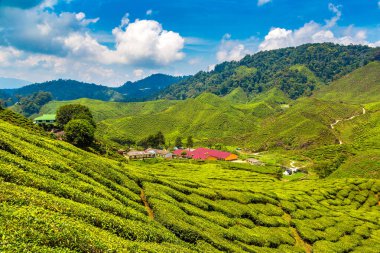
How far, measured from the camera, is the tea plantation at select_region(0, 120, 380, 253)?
2105cm

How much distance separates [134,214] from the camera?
33.4 meters

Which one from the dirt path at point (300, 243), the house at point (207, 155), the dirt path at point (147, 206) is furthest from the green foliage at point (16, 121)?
the house at point (207, 155)

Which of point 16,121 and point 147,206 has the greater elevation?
point 16,121

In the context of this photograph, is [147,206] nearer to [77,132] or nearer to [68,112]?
[77,132]

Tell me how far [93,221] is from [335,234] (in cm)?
Answer: 5461

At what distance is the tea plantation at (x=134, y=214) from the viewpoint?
21047mm

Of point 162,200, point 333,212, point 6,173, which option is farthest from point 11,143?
point 333,212

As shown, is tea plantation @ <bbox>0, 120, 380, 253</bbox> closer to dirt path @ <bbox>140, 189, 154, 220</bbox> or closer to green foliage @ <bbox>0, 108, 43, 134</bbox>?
dirt path @ <bbox>140, 189, 154, 220</bbox>

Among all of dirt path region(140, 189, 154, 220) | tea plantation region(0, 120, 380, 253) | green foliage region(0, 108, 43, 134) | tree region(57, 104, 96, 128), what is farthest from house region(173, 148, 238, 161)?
dirt path region(140, 189, 154, 220)

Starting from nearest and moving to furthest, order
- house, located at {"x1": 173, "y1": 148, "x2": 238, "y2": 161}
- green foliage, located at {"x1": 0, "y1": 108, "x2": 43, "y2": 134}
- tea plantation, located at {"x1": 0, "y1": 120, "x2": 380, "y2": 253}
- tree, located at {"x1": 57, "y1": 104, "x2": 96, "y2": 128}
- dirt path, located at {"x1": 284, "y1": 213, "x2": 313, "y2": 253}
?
1. tea plantation, located at {"x1": 0, "y1": 120, "x2": 380, "y2": 253}
2. dirt path, located at {"x1": 284, "y1": 213, "x2": 313, "y2": 253}
3. green foliage, located at {"x1": 0, "y1": 108, "x2": 43, "y2": 134}
4. tree, located at {"x1": 57, "y1": 104, "x2": 96, "y2": 128}
5. house, located at {"x1": 173, "y1": 148, "x2": 238, "y2": 161}

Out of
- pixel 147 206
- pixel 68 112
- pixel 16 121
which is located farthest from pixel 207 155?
pixel 147 206

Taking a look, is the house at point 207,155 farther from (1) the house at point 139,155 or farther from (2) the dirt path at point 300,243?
(2) the dirt path at point 300,243

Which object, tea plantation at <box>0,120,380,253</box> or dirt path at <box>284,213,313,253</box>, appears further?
dirt path at <box>284,213,313,253</box>

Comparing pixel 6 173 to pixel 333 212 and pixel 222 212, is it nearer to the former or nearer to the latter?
pixel 222 212
